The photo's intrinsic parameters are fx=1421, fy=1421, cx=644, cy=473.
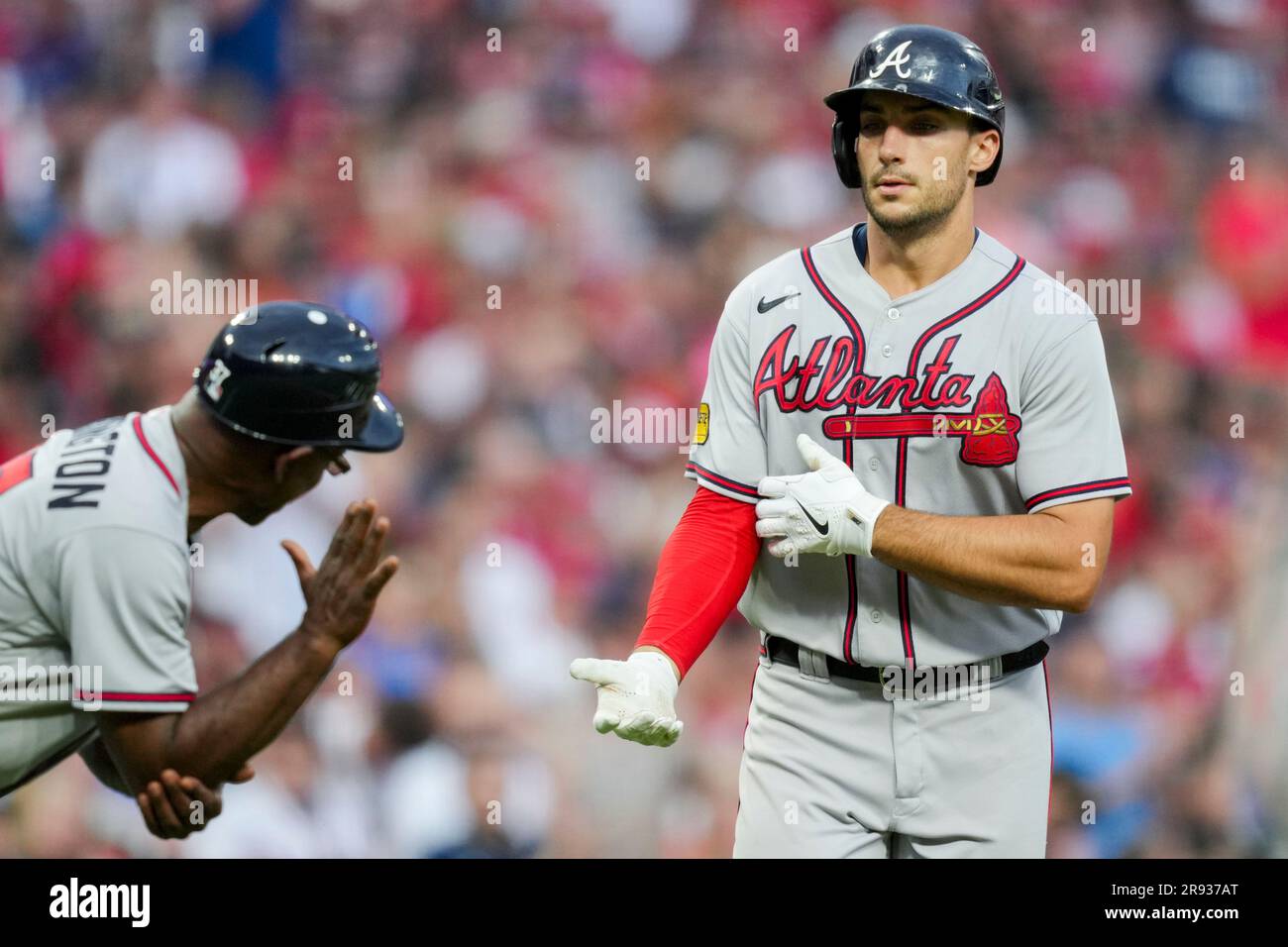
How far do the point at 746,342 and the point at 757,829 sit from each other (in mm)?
885

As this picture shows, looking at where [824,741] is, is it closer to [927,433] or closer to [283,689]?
[927,433]

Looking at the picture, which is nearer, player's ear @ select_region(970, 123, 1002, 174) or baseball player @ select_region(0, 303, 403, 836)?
baseball player @ select_region(0, 303, 403, 836)

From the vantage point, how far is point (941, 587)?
96.0 inches

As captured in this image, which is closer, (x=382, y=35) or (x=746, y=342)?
(x=746, y=342)

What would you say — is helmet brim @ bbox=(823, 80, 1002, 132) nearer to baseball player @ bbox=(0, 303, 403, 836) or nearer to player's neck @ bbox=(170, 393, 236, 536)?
baseball player @ bbox=(0, 303, 403, 836)

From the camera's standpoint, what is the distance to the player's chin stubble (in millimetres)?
2531

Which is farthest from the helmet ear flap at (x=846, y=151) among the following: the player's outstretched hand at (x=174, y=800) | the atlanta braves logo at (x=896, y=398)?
the player's outstretched hand at (x=174, y=800)

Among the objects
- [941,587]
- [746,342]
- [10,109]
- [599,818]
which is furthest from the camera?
[10,109]

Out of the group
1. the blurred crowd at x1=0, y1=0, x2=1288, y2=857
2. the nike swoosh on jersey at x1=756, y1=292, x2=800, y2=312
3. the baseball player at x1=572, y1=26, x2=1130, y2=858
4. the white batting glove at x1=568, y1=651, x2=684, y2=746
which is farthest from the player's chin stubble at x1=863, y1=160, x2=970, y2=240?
the blurred crowd at x1=0, y1=0, x2=1288, y2=857

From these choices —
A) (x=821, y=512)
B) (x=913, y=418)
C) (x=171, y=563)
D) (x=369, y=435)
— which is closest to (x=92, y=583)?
(x=171, y=563)

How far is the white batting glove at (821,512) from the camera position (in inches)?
93.5

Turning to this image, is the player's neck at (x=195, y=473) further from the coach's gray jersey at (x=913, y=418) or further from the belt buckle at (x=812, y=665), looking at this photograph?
the belt buckle at (x=812, y=665)

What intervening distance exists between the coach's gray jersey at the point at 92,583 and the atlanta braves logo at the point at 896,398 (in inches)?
43.1

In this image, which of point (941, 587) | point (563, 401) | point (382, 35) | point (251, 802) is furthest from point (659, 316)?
point (941, 587)
